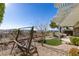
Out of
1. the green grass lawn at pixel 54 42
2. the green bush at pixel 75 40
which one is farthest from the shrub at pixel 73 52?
the green grass lawn at pixel 54 42

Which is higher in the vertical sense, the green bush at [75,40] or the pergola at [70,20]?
the pergola at [70,20]

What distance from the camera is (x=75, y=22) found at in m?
3.44

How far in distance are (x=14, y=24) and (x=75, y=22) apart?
2.95 feet

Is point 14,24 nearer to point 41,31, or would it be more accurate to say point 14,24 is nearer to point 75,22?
point 41,31

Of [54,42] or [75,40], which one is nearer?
[75,40]

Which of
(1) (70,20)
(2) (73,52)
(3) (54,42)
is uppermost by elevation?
(1) (70,20)

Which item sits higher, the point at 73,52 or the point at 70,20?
the point at 70,20

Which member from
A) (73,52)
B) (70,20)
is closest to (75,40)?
(73,52)

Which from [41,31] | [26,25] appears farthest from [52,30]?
[26,25]

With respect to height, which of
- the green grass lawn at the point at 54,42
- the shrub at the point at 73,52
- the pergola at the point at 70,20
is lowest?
the shrub at the point at 73,52

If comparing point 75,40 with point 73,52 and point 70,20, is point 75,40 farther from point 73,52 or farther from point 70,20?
point 70,20

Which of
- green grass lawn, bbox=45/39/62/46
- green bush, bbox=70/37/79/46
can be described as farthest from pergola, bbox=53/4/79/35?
green grass lawn, bbox=45/39/62/46

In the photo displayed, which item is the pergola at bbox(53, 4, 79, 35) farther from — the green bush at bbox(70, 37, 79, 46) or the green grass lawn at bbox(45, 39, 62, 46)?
the green grass lawn at bbox(45, 39, 62, 46)

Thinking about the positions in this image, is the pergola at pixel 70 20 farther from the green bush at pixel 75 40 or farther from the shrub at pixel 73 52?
the shrub at pixel 73 52
